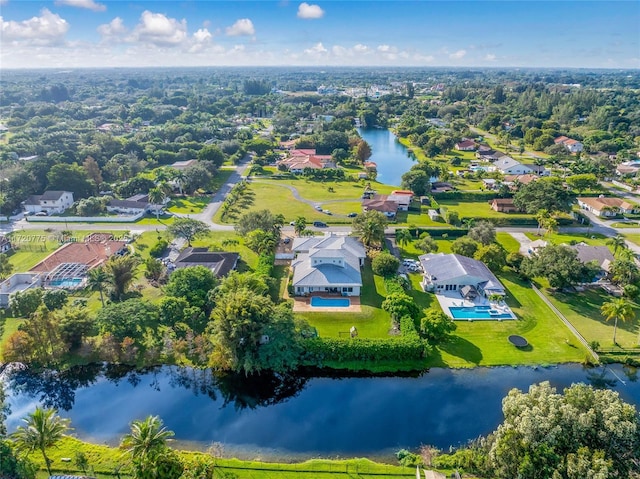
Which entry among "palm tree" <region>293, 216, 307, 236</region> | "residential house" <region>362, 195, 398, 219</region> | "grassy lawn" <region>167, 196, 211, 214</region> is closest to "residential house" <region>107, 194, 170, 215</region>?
"grassy lawn" <region>167, 196, 211, 214</region>

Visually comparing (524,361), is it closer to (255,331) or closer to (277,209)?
(255,331)

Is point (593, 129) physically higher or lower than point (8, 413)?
higher

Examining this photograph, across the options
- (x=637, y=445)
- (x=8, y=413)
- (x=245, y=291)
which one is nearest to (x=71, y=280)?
(x=8, y=413)

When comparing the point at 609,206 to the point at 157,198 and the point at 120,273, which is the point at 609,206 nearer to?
the point at 120,273

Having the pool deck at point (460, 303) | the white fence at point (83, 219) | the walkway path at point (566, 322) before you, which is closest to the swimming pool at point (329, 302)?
the pool deck at point (460, 303)

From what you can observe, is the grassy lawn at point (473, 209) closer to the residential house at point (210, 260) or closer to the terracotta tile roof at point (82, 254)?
the residential house at point (210, 260)

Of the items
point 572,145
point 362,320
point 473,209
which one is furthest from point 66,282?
point 572,145
